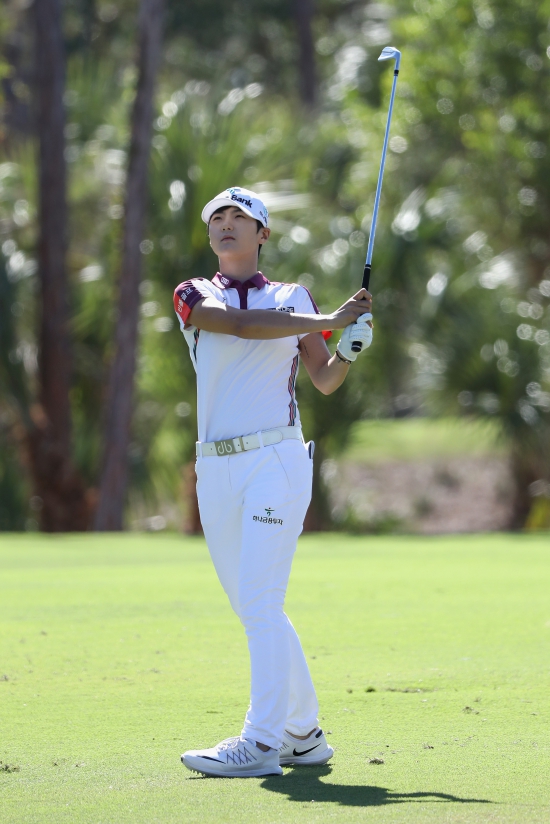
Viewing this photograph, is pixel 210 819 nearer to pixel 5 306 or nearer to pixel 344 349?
pixel 344 349

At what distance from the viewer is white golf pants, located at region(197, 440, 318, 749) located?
4.44 metres

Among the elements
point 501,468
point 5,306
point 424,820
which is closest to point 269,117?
point 5,306

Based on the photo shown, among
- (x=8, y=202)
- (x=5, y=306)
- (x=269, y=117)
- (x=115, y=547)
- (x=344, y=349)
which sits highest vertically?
(x=269, y=117)

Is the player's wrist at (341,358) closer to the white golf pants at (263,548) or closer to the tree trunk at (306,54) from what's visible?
the white golf pants at (263,548)

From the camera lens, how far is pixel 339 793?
4.06 metres

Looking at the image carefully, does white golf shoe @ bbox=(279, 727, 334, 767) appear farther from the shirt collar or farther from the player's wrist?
the shirt collar

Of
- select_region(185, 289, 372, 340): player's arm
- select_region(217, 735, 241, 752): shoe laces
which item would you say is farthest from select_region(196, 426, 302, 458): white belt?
select_region(217, 735, 241, 752): shoe laces

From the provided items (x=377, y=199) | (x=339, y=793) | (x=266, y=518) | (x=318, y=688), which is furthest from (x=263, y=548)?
(x=318, y=688)

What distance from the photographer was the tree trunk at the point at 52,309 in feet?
64.5

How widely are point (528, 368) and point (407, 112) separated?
19.6 feet

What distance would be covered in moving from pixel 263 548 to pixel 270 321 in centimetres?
77

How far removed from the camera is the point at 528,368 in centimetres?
1800

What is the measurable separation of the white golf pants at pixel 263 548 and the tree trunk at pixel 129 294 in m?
14.1

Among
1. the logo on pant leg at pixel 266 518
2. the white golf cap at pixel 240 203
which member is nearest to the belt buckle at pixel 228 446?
the logo on pant leg at pixel 266 518
